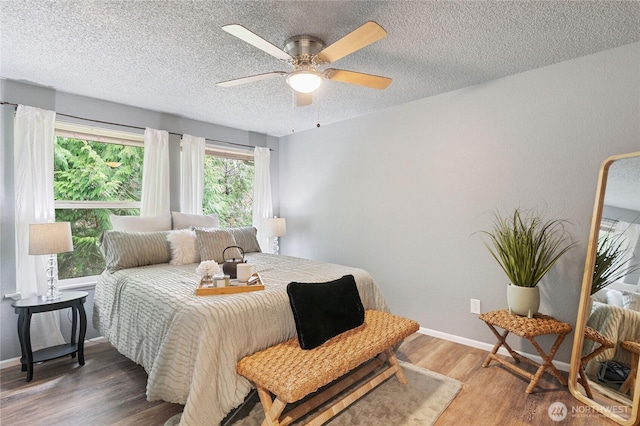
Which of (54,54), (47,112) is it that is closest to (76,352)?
(47,112)

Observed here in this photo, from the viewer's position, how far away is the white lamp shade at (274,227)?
444 cm

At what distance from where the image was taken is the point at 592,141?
2.40m

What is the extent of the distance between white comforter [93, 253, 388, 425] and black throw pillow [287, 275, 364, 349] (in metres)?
0.16

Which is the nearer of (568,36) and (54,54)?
(568,36)

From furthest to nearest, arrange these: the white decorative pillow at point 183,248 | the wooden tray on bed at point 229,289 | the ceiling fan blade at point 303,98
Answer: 1. the white decorative pillow at point 183,248
2. the ceiling fan blade at point 303,98
3. the wooden tray on bed at point 229,289

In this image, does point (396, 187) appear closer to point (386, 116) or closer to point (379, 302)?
point (386, 116)

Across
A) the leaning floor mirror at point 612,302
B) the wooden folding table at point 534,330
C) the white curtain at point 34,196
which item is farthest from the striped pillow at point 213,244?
the leaning floor mirror at point 612,302

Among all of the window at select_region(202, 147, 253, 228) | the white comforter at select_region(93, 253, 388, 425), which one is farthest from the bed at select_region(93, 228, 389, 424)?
the window at select_region(202, 147, 253, 228)

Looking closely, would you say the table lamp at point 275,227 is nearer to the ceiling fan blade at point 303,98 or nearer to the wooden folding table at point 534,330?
the ceiling fan blade at point 303,98

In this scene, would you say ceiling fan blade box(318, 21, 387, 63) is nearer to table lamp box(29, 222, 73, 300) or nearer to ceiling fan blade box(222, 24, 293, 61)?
ceiling fan blade box(222, 24, 293, 61)

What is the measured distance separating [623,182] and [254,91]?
2.98 m

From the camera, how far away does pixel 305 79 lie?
2.02 metres

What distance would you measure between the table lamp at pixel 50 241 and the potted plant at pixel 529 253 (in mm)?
3517

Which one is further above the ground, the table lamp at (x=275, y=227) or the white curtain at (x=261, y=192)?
the white curtain at (x=261, y=192)
